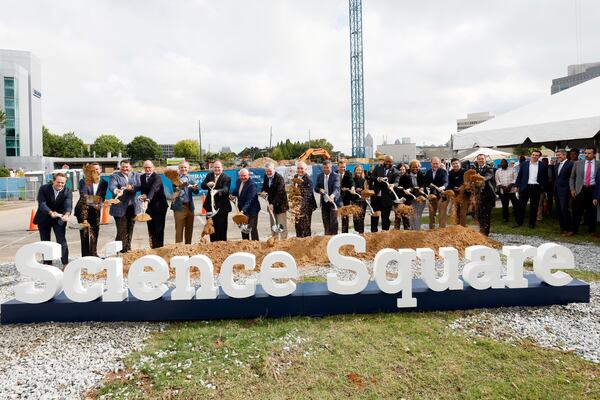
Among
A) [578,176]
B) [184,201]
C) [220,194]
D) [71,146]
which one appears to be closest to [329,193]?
[220,194]

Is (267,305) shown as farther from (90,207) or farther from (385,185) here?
(385,185)

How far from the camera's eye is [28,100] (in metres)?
60.2

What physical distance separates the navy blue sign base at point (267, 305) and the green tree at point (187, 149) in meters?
108

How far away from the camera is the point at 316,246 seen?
7.51 meters

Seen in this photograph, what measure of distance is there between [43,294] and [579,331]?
5557mm

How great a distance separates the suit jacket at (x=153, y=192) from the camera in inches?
295

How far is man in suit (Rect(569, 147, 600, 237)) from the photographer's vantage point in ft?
28.1

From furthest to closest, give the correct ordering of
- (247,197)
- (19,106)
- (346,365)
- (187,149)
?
(187,149) < (19,106) < (247,197) < (346,365)

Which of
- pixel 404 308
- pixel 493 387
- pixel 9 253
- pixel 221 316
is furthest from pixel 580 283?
pixel 9 253

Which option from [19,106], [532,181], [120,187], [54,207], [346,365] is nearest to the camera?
[346,365]

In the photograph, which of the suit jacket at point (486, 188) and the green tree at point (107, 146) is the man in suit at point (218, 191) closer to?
the suit jacket at point (486, 188)

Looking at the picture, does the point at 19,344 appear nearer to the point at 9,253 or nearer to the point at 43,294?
the point at 43,294

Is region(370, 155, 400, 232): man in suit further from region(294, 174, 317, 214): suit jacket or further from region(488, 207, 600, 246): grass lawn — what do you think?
region(488, 207, 600, 246): grass lawn

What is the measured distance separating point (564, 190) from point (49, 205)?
1025cm
